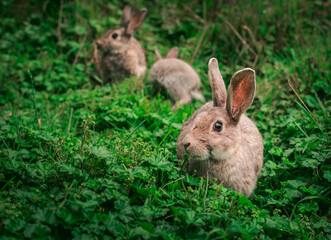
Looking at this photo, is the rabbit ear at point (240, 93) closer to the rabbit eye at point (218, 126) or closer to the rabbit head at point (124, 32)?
the rabbit eye at point (218, 126)

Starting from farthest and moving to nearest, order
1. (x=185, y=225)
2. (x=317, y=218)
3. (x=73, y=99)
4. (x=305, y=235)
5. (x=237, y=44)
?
(x=237, y=44) < (x=73, y=99) < (x=317, y=218) < (x=305, y=235) < (x=185, y=225)

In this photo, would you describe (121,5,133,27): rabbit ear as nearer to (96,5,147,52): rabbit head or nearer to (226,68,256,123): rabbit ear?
(96,5,147,52): rabbit head

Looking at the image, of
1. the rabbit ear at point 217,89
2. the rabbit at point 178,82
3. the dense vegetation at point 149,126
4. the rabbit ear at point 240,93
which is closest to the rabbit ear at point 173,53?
the dense vegetation at point 149,126

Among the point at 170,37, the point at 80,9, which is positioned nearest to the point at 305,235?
the point at 170,37

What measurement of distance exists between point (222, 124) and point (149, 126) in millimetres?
1534

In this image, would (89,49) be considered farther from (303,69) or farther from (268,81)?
(303,69)

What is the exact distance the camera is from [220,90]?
358 cm

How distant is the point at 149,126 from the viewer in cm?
463

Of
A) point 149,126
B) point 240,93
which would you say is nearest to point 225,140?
point 240,93

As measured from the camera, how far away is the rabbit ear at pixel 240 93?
3.32 metres

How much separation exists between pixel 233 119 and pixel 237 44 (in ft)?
10.9

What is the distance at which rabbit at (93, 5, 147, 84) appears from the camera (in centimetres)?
664

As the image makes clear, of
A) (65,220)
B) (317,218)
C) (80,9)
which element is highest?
(80,9)

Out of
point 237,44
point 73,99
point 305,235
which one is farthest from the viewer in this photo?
point 237,44
